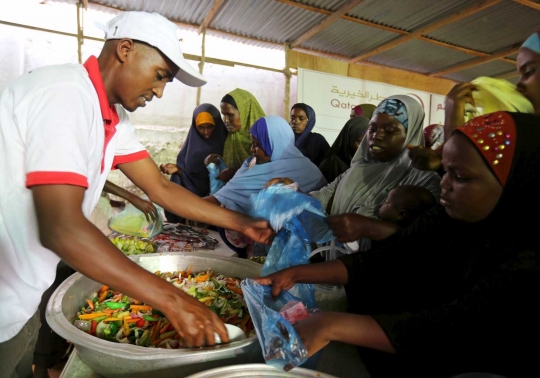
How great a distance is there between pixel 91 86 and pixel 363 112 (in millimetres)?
3261

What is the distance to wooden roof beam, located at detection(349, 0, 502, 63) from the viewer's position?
4.46 meters

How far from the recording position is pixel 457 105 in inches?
67.4

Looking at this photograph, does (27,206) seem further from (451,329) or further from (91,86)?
(451,329)

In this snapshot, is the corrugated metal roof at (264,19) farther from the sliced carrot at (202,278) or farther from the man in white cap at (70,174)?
the sliced carrot at (202,278)

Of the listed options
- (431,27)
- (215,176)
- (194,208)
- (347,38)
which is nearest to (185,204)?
(194,208)

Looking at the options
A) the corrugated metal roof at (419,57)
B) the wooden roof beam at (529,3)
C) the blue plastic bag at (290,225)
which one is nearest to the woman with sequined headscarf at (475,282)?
the blue plastic bag at (290,225)

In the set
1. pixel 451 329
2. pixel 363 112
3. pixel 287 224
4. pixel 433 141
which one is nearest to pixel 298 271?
pixel 287 224

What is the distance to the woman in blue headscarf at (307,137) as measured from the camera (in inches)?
148

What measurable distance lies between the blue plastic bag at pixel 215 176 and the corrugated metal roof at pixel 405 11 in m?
3.16

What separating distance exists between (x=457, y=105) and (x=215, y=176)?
2.55 metres

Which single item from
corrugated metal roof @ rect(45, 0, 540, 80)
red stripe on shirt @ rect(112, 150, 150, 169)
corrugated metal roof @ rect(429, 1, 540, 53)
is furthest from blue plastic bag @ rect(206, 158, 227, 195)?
corrugated metal roof @ rect(429, 1, 540, 53)

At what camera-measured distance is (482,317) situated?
87 cm

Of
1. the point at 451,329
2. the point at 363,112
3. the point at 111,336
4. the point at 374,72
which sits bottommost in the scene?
Answer: the point at 111,336

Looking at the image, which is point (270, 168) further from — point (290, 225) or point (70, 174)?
point (70, 174)
